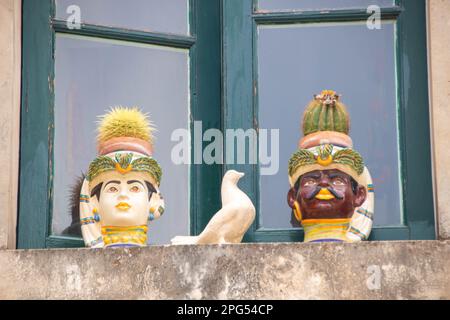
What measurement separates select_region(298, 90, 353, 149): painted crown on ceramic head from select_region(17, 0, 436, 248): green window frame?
1.03ft

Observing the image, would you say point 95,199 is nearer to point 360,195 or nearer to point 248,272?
point 248,272

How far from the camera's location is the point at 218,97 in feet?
21.2

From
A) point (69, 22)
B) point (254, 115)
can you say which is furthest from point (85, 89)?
point (254, 115)

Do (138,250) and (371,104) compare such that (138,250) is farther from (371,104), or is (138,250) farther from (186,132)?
(371,104)

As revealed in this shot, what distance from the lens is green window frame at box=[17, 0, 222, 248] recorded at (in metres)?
6.14

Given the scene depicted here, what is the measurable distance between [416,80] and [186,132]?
3.25 ft

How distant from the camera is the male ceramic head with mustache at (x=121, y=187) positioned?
5988 mm

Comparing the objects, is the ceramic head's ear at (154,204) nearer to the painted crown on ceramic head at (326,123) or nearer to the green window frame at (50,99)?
the green window frame at (50,99)

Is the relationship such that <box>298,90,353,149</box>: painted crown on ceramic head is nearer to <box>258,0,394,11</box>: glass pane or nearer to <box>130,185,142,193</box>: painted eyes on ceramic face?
<box>258,0,394,11</box>: glass pane

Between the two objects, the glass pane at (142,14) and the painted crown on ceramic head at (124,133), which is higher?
the glass pane at (142,14)

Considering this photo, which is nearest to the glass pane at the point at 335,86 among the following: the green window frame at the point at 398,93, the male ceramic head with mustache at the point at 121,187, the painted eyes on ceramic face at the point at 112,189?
the green window frame at the point at 398,93

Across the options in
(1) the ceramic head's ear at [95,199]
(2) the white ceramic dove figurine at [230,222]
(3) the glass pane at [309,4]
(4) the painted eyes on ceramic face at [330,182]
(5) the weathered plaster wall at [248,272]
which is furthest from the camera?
(3) the glass pane at [309,4]

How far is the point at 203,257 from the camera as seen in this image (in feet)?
18.8
